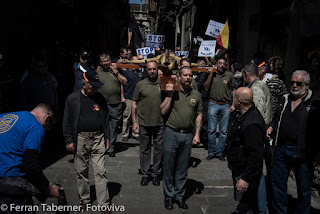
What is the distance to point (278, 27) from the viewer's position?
10000 mm

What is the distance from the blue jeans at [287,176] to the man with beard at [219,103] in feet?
9.10

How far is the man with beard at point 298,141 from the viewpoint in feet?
13.6

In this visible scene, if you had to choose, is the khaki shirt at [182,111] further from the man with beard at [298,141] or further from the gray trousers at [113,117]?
the gray trousers at [113,117]

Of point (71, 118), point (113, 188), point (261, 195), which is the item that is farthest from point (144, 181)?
point (261, 195)

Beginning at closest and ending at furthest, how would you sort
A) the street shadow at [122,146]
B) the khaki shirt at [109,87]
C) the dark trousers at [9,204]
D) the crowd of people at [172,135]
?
the dark trousers at [9,204] < the crowd of people at [172,135] < the khaki shirt at [109,87] < the street shadow at [122,146]

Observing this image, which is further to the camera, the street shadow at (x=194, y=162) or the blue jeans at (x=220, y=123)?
the blue jeans at (x=220, y=123)

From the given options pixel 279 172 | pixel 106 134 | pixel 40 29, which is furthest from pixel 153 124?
pixel 40 29

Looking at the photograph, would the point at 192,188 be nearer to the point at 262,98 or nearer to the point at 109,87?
the point at 262,98

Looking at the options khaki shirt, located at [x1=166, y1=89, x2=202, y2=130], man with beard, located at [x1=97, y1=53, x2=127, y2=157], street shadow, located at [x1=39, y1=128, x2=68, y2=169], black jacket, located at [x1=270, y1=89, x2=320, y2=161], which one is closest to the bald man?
black jacket, located at [x1=270, y1=89, x2=320, y2=161]

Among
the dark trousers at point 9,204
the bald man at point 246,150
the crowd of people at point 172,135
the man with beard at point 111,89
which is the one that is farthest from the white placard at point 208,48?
the dark trousers at point 9,204

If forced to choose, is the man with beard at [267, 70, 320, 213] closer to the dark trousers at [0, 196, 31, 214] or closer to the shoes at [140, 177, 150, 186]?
the shoes at [140, 177, 150, 186]

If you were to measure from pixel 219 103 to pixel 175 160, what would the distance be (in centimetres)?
280

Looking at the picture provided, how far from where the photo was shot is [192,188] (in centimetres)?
557

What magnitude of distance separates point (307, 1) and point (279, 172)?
4.64m
